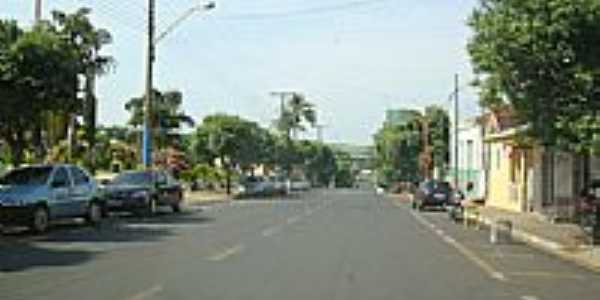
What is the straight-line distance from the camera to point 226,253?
2327cm

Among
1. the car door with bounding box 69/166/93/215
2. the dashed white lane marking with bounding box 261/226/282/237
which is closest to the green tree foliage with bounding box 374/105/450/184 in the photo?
the dashed white lane marking with bounding box 261/226/282/237

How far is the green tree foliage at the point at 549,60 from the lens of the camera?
2706 cm

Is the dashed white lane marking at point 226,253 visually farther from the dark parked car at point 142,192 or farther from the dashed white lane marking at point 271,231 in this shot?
the dark parked car at point 142,192

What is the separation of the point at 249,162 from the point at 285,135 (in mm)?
40217

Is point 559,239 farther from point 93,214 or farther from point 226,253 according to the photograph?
point 93,214

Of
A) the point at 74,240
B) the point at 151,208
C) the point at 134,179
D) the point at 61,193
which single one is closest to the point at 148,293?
the point at 74,240

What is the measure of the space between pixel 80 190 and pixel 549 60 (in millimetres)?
12492

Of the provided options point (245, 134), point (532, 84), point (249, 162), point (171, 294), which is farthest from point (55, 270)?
point (249, 162)

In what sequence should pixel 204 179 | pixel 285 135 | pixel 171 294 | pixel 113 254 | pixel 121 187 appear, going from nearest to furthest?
pixel 171 294, pixel 113 254, pixel 121 187, pixel 204 179, pixel 285 135

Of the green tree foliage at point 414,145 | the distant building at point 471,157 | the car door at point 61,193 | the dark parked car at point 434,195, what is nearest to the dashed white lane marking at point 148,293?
the car door at point 61,193

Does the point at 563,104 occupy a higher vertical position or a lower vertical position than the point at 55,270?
higher

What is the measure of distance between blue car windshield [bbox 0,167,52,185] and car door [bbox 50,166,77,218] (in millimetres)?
223

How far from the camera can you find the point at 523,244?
31.3 metres

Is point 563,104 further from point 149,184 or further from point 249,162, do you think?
point 249,162
